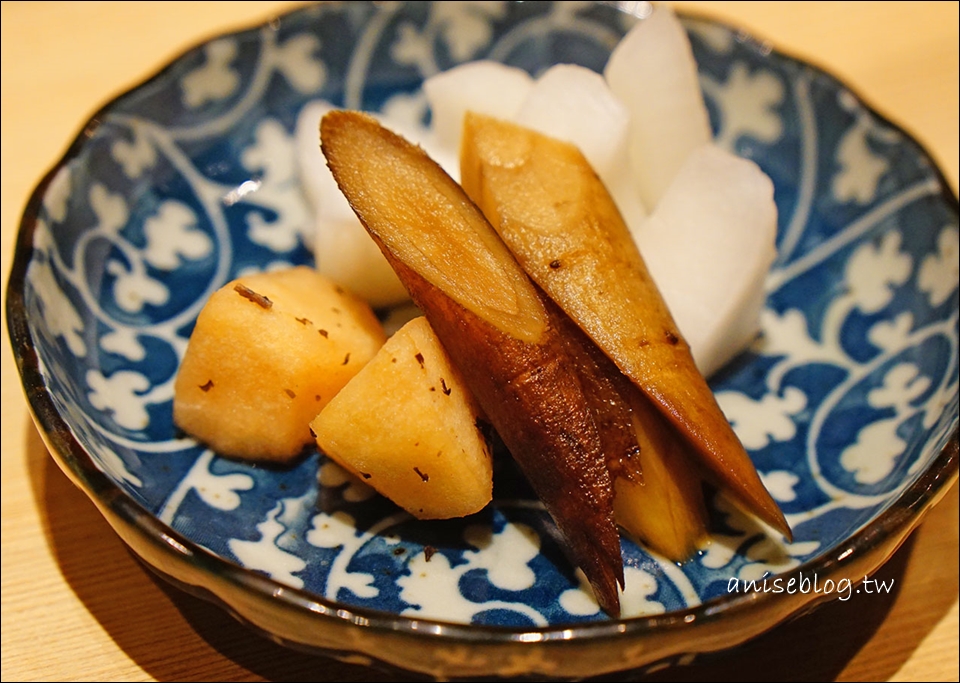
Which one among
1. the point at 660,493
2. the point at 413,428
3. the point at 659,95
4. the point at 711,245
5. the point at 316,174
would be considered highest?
the point at 659,95

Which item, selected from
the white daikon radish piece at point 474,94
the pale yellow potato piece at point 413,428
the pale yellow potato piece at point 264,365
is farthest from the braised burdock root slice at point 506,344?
the white daikon radish piece at point 474,94

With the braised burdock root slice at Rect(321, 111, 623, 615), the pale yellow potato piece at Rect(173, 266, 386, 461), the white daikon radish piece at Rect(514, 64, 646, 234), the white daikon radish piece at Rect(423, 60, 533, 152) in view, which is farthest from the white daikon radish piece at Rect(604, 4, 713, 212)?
the pale yellow potato piece at Rect(173, 266, 386, 461)

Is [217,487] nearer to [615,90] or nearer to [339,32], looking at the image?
[615,90]

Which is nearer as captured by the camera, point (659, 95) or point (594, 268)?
point (594, 268)

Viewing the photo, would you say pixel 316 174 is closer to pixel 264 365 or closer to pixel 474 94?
pixel 474 94

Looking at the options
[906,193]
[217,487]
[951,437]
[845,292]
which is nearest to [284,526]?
[217,487]

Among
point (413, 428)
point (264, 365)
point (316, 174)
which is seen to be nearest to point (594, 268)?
point (413, 428)
